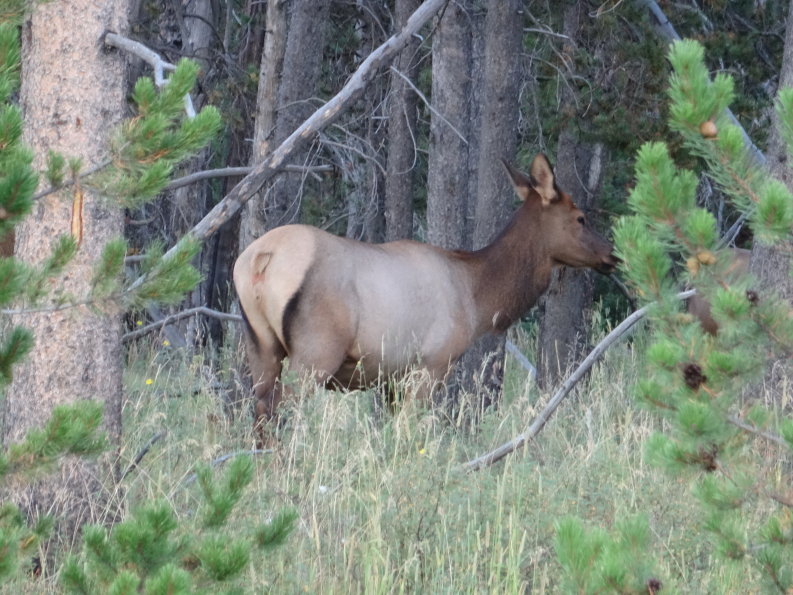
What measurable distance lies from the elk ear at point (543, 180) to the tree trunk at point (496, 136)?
0.75m

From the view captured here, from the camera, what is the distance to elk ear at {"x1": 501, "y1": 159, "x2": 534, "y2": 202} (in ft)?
34.6

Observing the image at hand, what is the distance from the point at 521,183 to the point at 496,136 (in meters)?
0.92

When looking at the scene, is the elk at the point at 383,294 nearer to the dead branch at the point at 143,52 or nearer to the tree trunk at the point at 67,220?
the tree trunk at the point at 67,220

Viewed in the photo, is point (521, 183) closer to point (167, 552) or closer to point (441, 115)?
point (441, 115)

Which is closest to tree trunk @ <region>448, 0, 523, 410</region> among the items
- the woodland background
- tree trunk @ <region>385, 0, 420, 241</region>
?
the woodland background

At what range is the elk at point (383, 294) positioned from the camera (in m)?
8.79

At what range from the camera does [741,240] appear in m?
15.3

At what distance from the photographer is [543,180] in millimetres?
10680

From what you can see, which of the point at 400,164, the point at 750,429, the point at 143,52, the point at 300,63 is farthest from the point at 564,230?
the point at 750,429

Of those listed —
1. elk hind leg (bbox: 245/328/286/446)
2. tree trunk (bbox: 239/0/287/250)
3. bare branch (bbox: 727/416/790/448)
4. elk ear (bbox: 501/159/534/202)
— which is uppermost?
tree trunk (bbox: 239/0/287/250)

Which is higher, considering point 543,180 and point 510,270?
point 543,180

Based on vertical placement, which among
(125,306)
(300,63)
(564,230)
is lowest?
(564,230)

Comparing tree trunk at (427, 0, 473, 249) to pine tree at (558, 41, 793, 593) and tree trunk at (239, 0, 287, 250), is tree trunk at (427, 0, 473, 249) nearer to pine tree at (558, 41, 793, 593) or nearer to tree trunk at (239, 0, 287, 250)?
tree trunk at (239, 0, 287, 250)

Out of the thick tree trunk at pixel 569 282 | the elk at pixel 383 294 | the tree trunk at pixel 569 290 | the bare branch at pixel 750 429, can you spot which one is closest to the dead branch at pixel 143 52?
the bare branch at pixel 750 429
